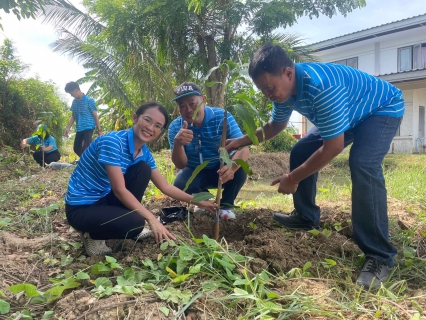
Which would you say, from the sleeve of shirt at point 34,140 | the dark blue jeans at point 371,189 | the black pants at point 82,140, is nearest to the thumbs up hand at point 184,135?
the dark blue jeans at point 371,189

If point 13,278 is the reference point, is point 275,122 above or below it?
above

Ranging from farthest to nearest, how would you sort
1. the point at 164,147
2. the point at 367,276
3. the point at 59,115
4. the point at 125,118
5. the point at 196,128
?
the point at 125,118
the point at 164,147
the point at 59,115
the point at 196,128
the point at 367,276

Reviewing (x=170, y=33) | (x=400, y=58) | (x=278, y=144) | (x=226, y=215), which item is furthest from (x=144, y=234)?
(x=400, y=58)

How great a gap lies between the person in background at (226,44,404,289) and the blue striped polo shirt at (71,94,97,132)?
15.8 ft

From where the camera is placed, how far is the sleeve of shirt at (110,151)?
2.03 meters

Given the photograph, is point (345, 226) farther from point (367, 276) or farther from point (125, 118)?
point (125, 118)

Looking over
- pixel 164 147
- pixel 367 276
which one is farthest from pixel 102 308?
pixel 164 147

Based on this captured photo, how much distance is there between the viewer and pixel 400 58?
12625 millimetres

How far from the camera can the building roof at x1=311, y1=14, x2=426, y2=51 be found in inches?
445

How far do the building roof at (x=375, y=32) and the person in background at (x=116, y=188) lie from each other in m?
9.73

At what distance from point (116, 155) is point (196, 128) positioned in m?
0.94

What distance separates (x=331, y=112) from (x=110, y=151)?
125cm

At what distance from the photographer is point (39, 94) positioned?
376 inches

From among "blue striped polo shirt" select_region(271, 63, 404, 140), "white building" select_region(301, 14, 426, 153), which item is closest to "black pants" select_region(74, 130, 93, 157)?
"blue striped polo shirt" select_region(271, 63, 404, 140)
